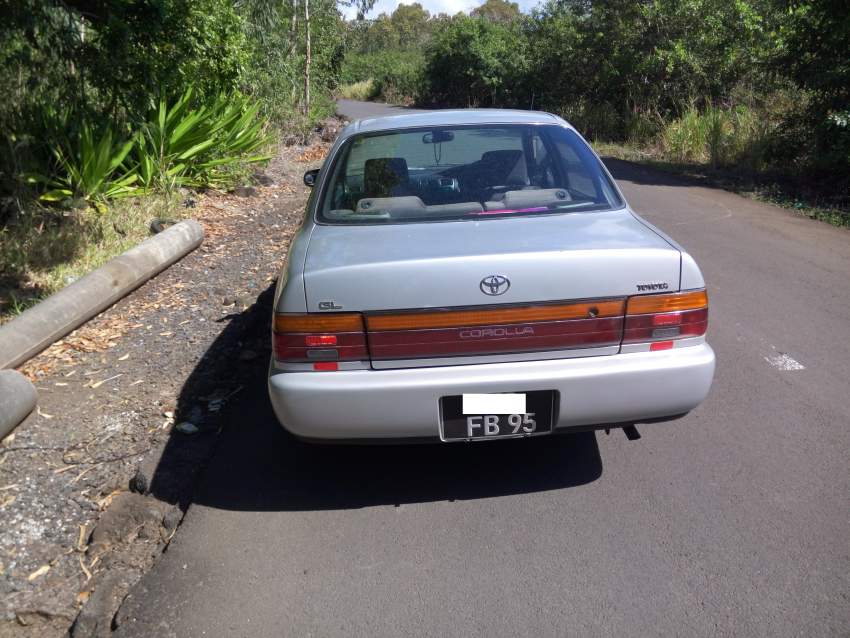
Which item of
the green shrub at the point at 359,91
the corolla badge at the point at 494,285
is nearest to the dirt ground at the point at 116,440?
the corolla badge at the point at 494,285

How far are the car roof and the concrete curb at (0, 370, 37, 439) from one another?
2350 mm

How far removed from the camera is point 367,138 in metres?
4.50

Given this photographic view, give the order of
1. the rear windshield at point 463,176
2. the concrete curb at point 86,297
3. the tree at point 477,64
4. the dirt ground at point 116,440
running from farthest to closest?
the tree at point 477,64, the concrete curb at point 86,297, the rear windshield at point 463,176, the dirt ground at point 116,440

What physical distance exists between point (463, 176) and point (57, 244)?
541 cm

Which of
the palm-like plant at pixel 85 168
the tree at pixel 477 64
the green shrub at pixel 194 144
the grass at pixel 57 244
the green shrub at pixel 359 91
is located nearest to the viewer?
the grass at pixel 57 244

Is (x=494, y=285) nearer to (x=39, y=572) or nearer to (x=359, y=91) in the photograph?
(x=39, y=572)

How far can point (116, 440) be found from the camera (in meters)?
4.30

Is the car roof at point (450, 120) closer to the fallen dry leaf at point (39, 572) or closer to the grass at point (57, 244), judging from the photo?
the fallen dry leaf at point (39, 572)

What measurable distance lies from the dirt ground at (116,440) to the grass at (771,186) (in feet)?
24.5

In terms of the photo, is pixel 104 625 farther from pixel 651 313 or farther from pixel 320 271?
pixel 651 313

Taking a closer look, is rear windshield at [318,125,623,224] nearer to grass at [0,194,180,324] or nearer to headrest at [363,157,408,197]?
headrest at [363,157,408,197]

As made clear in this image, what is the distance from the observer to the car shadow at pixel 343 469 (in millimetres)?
3715

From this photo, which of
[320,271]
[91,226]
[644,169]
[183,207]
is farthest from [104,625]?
[644,169]

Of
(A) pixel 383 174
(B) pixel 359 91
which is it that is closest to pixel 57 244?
(A) pixel 383 174
